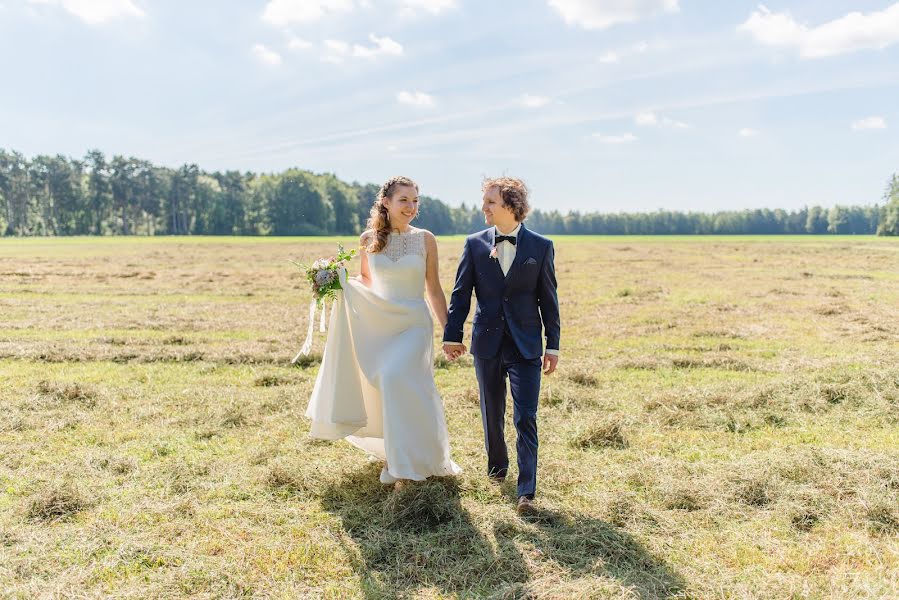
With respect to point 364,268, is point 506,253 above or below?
above

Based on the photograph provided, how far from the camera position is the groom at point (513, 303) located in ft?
16.3

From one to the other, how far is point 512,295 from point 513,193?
0.80m

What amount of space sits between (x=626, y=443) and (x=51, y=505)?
523cm

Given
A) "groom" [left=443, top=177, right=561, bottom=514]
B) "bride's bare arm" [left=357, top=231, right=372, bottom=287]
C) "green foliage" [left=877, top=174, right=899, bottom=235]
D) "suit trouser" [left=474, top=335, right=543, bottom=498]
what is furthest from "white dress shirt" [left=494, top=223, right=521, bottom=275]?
"green foliage" [left=877, top=174, right=899, bottom=235]

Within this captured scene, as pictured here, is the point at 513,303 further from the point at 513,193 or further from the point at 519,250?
the point at 513,193

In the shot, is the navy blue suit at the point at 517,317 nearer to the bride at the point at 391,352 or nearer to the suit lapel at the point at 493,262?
the suit lapel at the point at 493,262

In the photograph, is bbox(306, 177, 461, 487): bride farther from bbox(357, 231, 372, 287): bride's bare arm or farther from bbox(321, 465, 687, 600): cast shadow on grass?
bbox(321, 465, 687, 600): cast shadow on grass

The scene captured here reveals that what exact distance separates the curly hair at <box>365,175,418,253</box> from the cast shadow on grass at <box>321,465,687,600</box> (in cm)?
204

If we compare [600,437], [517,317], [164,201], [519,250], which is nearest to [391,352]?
[517,317]

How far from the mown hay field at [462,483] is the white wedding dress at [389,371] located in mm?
366

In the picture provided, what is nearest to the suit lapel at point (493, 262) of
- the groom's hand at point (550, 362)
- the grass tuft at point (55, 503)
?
the groom's hand at point (550, 362)

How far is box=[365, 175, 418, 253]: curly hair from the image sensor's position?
5.33 meters

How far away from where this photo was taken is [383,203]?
17.5 ft

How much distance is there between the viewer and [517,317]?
197 inches
